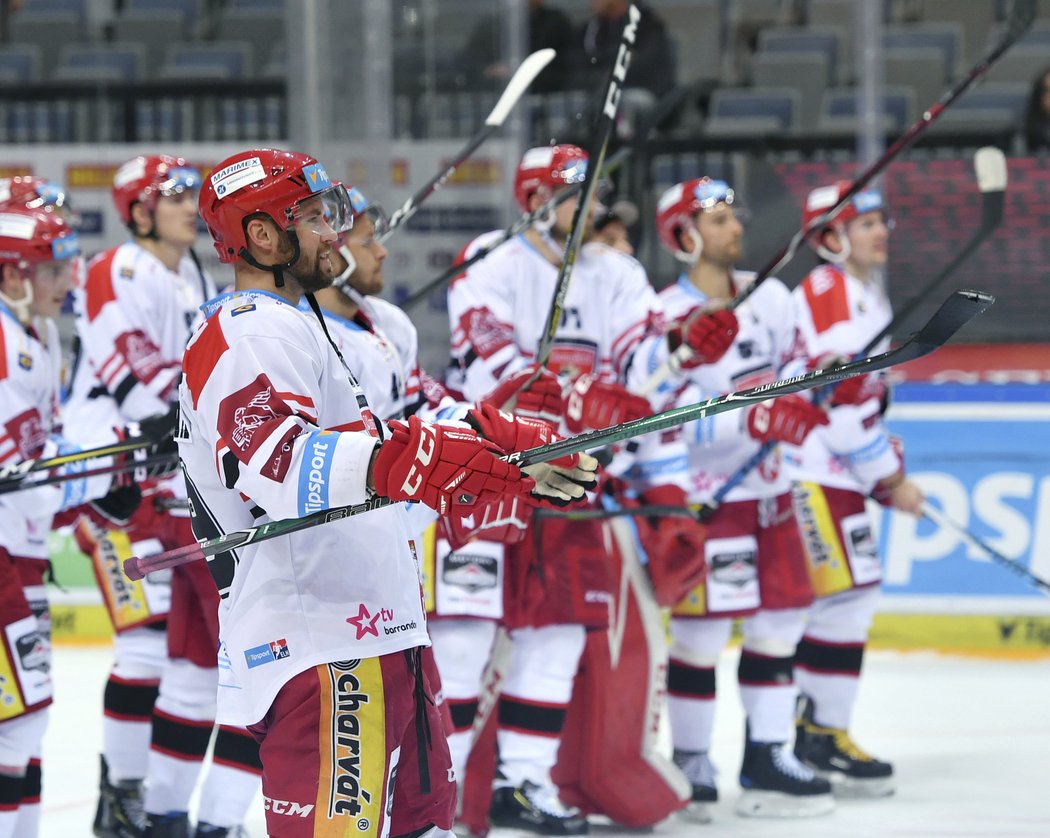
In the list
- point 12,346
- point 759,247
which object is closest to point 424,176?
point 759,247

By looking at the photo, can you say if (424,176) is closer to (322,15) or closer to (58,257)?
(322,15)

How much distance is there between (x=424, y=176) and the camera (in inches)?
235

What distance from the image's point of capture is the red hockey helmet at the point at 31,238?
3.65 meters

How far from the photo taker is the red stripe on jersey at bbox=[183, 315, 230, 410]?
2.45 meters

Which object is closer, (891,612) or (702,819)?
(702,819)

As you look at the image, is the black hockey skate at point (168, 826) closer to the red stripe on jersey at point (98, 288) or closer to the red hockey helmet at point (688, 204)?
the red stripe on jersey at point (98, 288)

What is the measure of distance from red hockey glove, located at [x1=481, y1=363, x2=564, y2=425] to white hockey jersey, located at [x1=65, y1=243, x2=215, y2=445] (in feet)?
3.46

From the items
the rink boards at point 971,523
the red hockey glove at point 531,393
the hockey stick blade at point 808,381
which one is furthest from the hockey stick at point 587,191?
the rink boards at point 971,523

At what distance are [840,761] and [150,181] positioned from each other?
2323 millimetres

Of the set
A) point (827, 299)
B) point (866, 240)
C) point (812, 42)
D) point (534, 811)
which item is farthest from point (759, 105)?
point (534, 811)

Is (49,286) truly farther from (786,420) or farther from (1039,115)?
(1039,115)

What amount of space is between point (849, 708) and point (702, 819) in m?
0.65

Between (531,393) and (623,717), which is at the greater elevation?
(531,393)

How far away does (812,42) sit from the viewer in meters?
8.51
